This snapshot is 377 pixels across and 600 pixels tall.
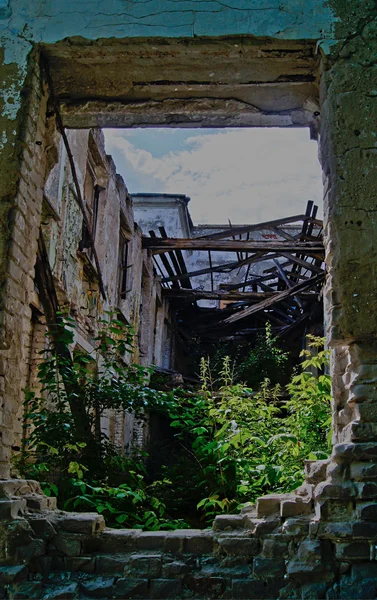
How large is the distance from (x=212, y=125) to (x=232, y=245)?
285 inches

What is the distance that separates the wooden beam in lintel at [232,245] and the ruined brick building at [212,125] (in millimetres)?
7167

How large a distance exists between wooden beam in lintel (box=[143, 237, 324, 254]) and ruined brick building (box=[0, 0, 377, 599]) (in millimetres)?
7167

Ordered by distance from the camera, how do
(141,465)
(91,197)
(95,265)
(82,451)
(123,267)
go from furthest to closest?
(123,267) → (91,197) → (95,265) → (141,465) → (82,451)

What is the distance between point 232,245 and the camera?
12.6 m

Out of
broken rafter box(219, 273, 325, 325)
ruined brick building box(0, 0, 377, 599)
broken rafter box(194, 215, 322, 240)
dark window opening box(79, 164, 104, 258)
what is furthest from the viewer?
broken rafter box(219, 273, 325, 325)

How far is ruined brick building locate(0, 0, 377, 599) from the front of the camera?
12.6ft

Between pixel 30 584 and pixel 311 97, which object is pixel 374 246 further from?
pixel 30 584

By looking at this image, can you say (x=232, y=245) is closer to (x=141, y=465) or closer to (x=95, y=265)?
(x=95, y=265)

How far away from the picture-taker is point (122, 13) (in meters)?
4.75

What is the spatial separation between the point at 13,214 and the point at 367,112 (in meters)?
2.58

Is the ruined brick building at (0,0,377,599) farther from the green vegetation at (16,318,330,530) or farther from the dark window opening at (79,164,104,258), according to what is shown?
the dark window opening at (79,164,104,258)

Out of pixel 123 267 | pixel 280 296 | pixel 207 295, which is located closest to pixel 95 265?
pixel 123 267

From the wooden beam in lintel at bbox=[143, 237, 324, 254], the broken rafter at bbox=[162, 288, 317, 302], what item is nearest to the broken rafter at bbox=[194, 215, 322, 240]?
the wooden beam in lintel at bbox=[143, 237, 324, 254]

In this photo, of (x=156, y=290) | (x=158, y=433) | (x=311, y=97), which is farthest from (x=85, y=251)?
(x=158, y=433)
